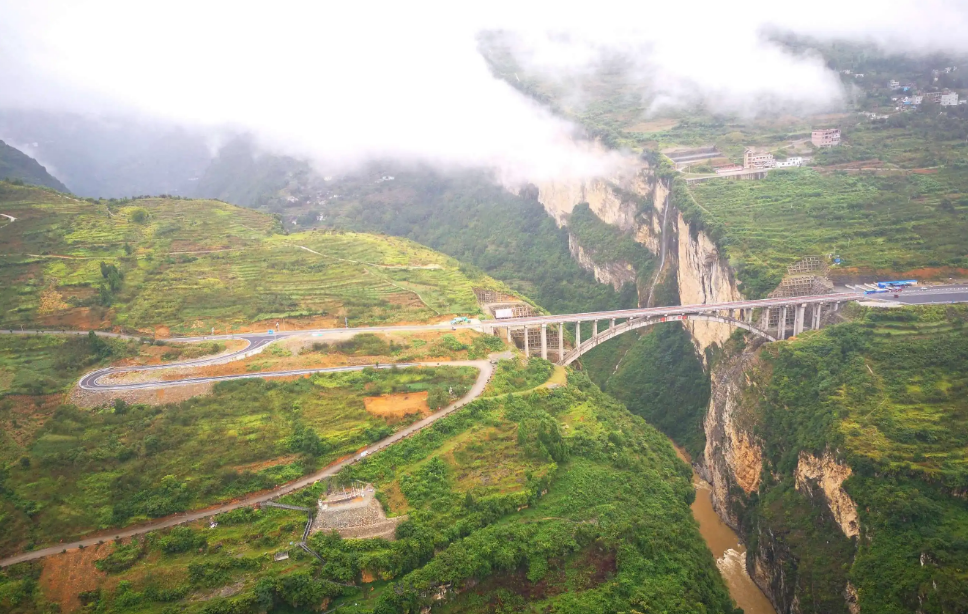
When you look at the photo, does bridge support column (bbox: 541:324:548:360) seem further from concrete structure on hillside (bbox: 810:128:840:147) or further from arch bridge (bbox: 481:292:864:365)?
concrete structure on hillside (bbox: 810:128:840:147)

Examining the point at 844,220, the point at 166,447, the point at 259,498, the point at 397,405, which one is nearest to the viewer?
the point at 259,498

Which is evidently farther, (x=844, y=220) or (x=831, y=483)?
(x=844, y=220)

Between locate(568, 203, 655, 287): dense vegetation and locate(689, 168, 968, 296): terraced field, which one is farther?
locate(568, 203, 655, 287): dense vegetation

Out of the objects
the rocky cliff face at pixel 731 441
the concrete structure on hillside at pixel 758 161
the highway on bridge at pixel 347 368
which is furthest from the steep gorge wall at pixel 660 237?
the concrete structure on hillside at pixel 758 161

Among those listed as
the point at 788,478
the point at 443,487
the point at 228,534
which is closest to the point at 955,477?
the point at 788,478

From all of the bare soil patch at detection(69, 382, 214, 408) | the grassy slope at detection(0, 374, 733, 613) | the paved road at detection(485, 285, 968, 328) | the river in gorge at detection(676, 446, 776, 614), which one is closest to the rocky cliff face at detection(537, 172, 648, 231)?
the paved road at detection(485, 285, 968, 328)

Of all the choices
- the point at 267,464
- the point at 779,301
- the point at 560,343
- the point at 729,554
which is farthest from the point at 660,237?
the point at 267,464

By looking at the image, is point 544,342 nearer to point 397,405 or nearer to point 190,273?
point 397,405
